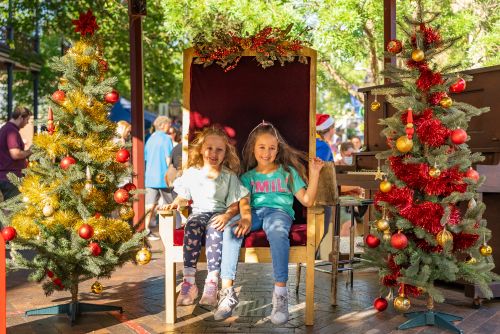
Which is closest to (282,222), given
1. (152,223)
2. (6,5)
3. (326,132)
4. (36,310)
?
(36,310)

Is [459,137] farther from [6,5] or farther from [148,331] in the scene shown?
[6,5]

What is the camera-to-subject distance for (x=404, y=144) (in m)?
4.30

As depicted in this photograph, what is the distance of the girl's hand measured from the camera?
4.35 metres

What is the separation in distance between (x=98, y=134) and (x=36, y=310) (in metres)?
1.34

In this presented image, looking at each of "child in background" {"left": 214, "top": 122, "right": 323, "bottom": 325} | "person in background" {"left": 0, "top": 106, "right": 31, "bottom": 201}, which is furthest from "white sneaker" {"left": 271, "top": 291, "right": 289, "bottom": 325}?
"person in background" {"left": 0, "top": 106, "right": 31, "bottom": 201}

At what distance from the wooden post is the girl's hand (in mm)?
3948

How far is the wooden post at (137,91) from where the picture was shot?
820cm

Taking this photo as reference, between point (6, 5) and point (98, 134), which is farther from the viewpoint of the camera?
point (6, 5)

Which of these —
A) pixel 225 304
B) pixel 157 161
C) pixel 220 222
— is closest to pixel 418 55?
pixel 220 222

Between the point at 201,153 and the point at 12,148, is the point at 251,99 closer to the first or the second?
the point at 201,153

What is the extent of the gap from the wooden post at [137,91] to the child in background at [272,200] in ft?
12.0

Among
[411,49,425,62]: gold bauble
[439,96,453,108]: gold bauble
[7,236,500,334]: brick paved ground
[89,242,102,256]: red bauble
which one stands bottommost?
[7,236,500,334]: brick paved ground

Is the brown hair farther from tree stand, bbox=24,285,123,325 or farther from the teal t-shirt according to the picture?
tree stand, bbox=24,285,123,325

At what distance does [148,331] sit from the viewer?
426 cm
